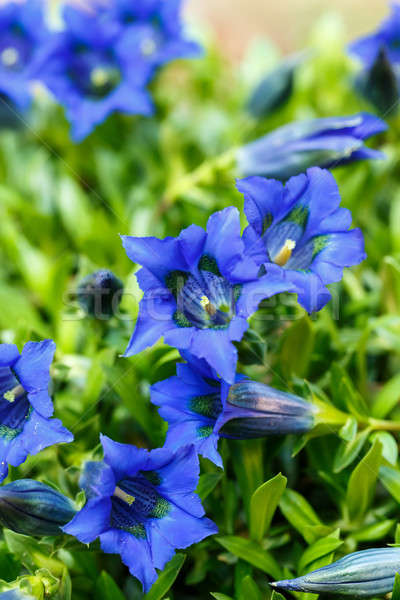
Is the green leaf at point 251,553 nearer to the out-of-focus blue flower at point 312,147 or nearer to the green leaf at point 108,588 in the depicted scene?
the green leaf at point 108,588

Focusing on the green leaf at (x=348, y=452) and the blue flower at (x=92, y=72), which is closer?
the green leaf at (x=348, y=452)

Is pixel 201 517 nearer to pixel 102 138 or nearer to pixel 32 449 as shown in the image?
pixel 32 449

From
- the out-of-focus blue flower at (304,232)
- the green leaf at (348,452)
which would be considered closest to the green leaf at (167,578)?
the green leaf at (348,452)

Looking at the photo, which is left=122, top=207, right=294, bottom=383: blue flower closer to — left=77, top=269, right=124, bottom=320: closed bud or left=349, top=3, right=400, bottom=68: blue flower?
left=77, top=269, right=124, bottom=320: closed bud

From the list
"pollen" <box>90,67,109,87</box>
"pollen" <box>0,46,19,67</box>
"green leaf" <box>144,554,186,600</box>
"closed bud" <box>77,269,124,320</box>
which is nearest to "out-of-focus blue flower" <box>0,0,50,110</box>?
"pollen" <box>0,46,19,67</box>

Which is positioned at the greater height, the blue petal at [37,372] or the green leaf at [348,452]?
the blue petal at [37,372]
